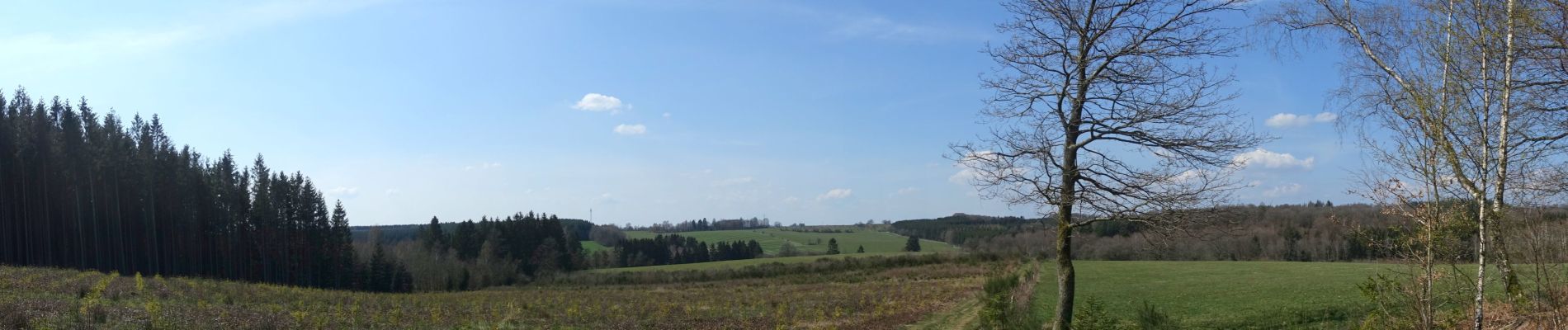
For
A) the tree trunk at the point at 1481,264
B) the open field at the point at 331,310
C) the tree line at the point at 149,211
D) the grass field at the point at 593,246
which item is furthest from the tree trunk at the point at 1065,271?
the grass field at the point at 593,246

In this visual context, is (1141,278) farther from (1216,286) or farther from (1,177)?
(1,177)

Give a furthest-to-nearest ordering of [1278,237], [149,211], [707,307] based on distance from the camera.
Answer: [149,211]
[1278,237]
[707,307]

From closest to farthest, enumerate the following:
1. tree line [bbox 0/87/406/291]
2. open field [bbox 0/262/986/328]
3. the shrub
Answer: the shrub → open field [bbox 0/262/986/328] → tree line [bbox 0/87/406/291]

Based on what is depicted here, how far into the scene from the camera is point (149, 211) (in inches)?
1807

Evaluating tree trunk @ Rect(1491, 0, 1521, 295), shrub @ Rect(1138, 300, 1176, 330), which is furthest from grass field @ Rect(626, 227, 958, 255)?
tree trunk @ Rect(1491, 0, 1521, 295)

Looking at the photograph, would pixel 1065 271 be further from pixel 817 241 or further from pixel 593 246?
pixel 817 241

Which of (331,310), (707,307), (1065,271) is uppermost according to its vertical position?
(1065,271)

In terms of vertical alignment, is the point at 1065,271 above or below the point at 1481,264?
below

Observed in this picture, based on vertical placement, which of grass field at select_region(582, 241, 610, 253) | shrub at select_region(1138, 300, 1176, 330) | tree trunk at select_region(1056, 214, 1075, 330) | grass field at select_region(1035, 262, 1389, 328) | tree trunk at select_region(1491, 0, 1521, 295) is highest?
tree trunk at select_region(1491, 0, 1521, 295)

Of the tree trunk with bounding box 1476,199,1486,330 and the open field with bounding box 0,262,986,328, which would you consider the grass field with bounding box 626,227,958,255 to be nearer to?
the open field with bounding box 0,262,986,328

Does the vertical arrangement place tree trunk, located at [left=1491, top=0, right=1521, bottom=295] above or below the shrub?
above

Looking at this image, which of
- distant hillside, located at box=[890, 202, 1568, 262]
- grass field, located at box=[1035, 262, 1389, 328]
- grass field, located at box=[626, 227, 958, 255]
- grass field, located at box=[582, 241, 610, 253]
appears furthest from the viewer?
grass field, located at box=[582, 241, 610, 253]

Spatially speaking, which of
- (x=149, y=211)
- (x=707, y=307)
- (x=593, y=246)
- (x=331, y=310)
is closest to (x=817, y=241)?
(x=593, y=246)

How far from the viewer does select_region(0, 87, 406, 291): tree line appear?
39406 mm
